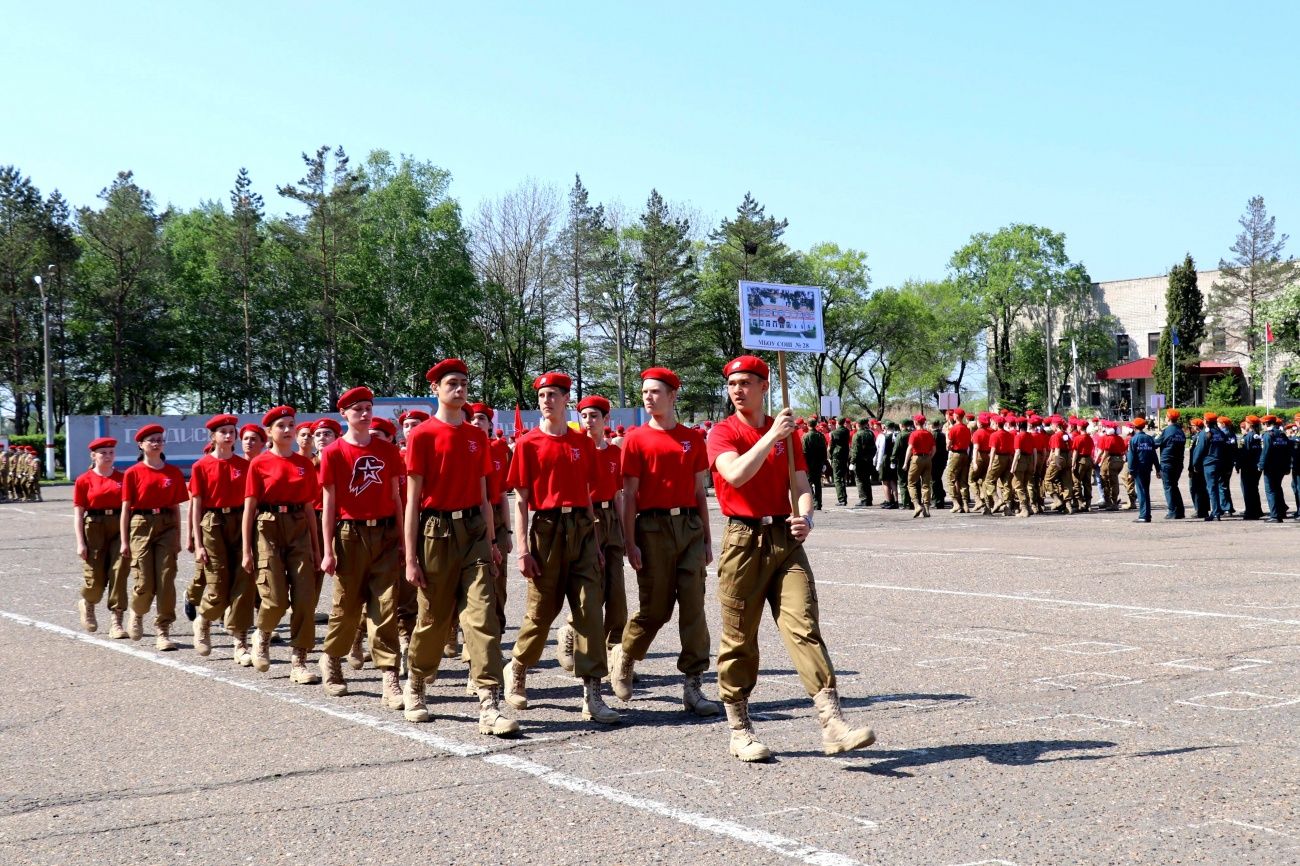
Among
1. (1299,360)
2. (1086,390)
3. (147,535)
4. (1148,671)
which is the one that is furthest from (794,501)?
(1086,390)

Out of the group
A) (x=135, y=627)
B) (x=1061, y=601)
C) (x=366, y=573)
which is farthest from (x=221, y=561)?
(x=1061, y=601)

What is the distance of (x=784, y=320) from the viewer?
8.07m

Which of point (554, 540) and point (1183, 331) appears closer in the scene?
point (554, 540)

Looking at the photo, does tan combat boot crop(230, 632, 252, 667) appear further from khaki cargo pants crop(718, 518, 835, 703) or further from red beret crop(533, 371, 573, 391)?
khaki cargo pants crop(718, 518, 835, 703)

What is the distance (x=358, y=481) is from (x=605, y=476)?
1.64 meters

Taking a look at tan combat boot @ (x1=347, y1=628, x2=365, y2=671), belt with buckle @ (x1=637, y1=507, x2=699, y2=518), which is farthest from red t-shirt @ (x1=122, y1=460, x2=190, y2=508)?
belt with buckle @ (x1=637, y1=507, x2=699, y2=518)

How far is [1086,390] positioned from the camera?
9406 cm

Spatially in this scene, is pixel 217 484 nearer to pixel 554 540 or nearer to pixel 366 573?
pixel 366 573

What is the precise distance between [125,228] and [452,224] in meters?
16.7

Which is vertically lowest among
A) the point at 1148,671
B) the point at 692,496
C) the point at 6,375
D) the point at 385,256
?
the point at 1148,671

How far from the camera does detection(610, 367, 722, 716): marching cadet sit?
756 centimetres

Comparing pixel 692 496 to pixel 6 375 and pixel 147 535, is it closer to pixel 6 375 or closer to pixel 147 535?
pixel 147 535

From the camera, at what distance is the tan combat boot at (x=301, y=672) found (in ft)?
28.5

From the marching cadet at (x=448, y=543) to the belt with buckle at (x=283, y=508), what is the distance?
2.45 meters
